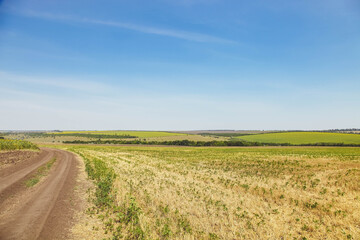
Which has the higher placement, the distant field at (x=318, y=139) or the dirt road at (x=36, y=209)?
the dirt road at (x=36, y=209)

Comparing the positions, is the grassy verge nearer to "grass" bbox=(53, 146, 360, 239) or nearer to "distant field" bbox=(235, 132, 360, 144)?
"grass" bbox=(53, 146, 360, 239)

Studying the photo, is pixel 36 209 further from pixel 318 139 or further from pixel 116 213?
pixel 318 139

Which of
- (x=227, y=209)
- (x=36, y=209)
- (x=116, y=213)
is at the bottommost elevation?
(x=227, y=209)

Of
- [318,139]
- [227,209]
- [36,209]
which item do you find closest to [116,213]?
[36,209]

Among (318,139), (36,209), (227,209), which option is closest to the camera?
(36,209)

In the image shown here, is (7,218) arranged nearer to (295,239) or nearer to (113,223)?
(113,223)

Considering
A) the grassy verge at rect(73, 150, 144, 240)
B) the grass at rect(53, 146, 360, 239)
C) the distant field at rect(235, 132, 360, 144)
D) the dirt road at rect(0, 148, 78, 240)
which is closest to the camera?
the dirt road at rect(0, 148, 78, 240)

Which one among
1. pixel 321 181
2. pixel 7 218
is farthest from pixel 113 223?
pixel 321 181

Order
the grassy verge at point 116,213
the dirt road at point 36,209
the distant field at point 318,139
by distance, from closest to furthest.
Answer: the dirt road at point 36,209 → the grassy verge at point 116,213 → the distant field at point 318,139

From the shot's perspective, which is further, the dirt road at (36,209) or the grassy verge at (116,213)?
the grassy verge at (116,213)

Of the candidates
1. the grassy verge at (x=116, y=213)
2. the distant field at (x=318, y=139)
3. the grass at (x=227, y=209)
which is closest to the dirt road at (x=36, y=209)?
the grassy verge at (x=116, y=213)

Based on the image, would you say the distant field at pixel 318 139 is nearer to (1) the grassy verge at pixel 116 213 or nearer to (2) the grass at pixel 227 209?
(2) the grass at pixel 227 209

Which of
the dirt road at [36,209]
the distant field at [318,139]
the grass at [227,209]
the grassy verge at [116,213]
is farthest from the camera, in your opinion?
the distant field at [318,139]

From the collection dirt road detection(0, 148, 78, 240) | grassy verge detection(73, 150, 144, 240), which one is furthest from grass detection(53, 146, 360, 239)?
dirt road detection(0, 148, 78, 240)
